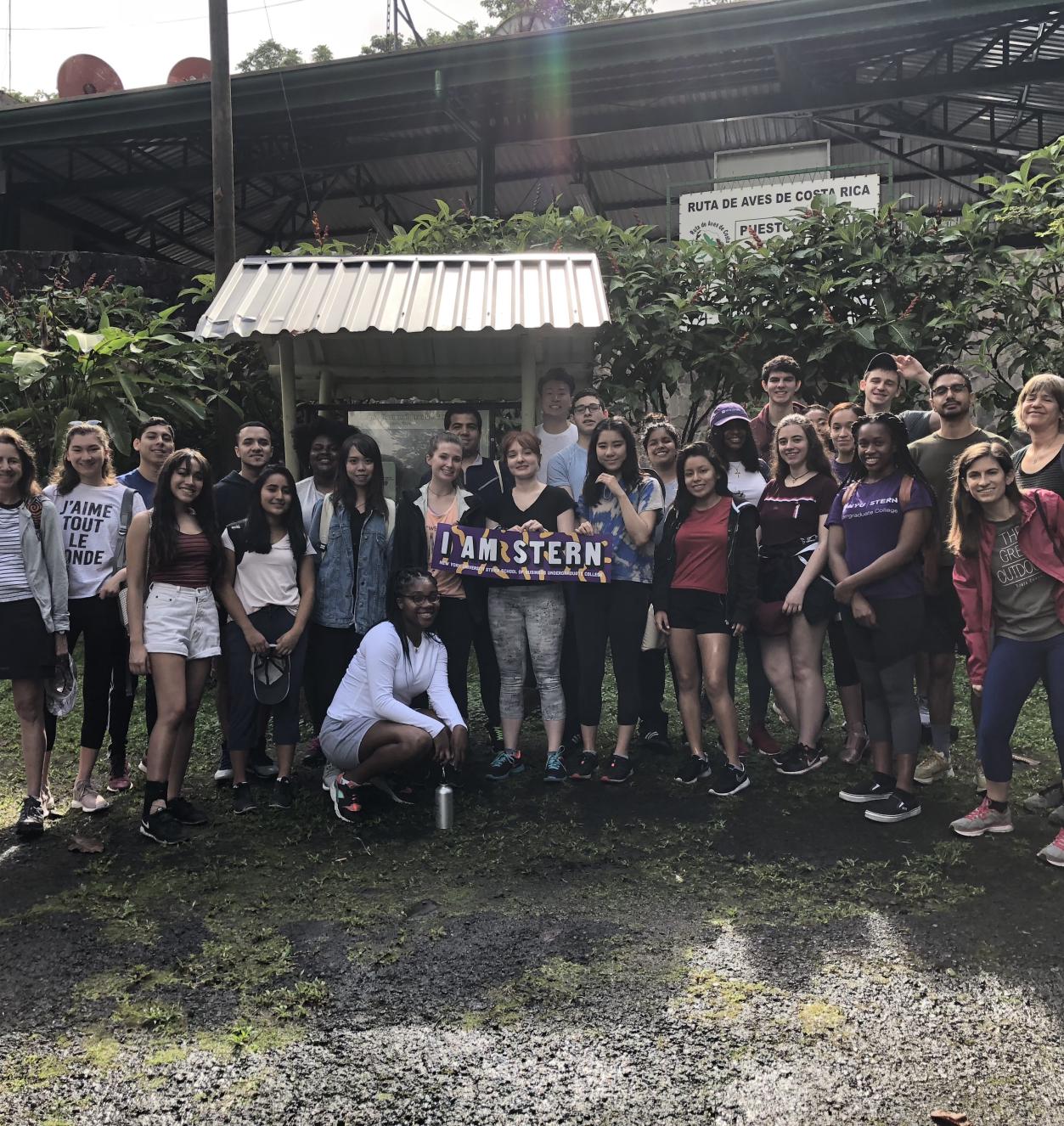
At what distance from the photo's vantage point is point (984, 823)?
163 inches

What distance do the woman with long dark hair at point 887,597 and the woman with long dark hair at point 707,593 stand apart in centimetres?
52

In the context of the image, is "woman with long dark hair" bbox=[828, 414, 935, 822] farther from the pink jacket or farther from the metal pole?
the metal pole

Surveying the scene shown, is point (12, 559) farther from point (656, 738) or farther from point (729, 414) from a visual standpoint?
point (729, 414)

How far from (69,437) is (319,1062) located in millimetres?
3481

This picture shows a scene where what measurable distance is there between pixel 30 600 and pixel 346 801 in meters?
1.76

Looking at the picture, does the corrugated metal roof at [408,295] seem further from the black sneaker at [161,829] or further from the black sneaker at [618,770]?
the black sneaker at [161,829]

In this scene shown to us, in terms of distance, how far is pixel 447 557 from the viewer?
16.4 ft

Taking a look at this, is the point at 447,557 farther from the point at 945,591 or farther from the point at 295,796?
the point at 945,591

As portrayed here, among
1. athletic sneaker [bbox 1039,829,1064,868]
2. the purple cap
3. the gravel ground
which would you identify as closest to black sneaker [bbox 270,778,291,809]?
the gravel ground

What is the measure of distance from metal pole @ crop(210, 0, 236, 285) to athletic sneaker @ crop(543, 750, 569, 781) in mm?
5238

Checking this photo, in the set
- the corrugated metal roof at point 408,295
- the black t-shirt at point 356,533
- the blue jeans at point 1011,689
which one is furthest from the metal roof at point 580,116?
the blue jeans at point 1011,689

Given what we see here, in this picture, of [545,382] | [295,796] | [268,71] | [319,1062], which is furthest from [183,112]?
[319,1062]

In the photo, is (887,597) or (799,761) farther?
(799,761)

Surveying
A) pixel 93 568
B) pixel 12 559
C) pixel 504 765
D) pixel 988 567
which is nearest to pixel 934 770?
pixel 988 567
